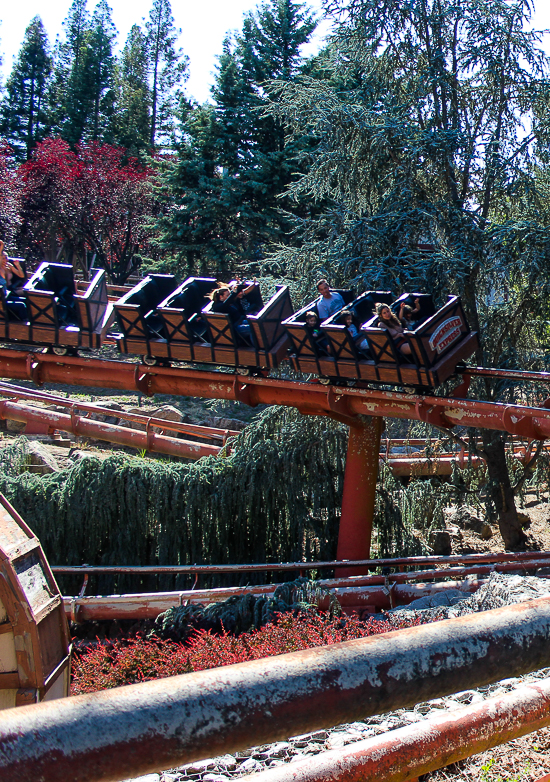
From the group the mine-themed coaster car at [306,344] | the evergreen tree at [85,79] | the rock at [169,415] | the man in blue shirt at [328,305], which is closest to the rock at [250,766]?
the mine-themed coaster car at [306,344]

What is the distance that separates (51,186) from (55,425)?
16145mm

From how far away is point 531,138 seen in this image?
40.2 ft

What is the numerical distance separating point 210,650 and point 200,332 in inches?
229

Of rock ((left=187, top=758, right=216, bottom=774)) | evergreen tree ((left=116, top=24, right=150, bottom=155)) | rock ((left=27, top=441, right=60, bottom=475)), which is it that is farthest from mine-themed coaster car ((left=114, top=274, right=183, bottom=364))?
evergreen tree ((left=116, top=24, right=150, bottom=155))

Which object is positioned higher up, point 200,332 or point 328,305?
point 328,305

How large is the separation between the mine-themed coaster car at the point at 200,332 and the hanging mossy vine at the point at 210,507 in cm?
227

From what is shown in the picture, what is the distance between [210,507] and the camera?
11570 mm

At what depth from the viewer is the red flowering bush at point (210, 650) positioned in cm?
551

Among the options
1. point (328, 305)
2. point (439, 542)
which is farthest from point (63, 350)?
point (439, 542)

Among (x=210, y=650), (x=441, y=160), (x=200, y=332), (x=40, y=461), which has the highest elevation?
(x=441, y=160)

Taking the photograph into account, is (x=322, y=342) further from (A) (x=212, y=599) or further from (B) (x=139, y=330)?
(A) (x=212, y=599)

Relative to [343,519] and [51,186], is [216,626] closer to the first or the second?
[343,519]

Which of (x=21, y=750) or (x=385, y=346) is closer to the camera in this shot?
(x=21, y=750)

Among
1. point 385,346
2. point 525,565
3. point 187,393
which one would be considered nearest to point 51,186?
point 187,393
